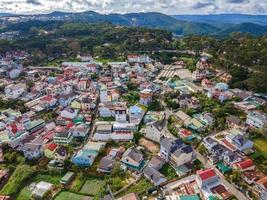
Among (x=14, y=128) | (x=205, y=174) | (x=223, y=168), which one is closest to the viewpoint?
(x=205, y=174)

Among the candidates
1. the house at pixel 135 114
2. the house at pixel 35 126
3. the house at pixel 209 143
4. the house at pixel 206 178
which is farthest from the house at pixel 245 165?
the house at pixel 35 126

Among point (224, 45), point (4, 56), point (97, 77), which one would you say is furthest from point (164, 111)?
point (4, 56)

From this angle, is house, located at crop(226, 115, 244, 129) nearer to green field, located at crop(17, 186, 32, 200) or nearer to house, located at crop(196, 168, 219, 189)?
house, located at crop(196, 168, 219, 189)

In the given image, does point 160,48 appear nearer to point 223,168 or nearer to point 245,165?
point 223,168

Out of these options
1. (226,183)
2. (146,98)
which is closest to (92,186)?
(226,183)

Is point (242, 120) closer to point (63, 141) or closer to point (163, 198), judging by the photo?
point (163, 198)
